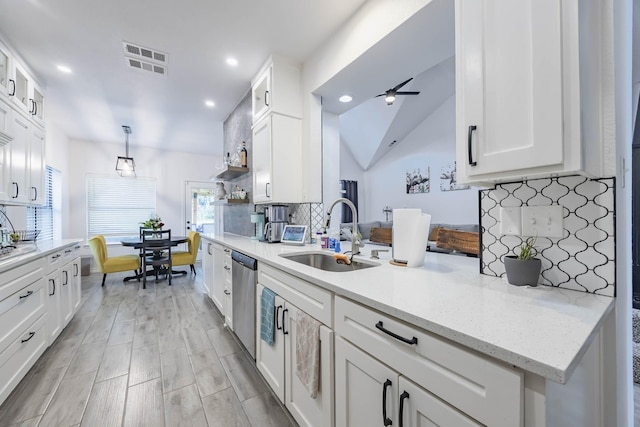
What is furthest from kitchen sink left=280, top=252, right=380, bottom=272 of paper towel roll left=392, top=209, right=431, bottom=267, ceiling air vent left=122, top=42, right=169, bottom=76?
ceiling air vent left=122, top=42, right=169, bottom=76

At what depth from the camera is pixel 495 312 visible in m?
0.79

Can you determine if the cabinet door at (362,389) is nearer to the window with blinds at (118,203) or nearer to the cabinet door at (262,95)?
the cabinet door at (262,95)

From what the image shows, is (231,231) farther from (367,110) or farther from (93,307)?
(367,110)

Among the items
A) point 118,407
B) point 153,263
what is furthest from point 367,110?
point 118,407

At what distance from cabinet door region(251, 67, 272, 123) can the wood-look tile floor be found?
87.8 inches

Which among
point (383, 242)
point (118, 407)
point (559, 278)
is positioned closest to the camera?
point (559, 278)

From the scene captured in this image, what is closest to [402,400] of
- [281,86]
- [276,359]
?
[276,359]

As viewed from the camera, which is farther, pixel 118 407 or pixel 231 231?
pixel 231 231

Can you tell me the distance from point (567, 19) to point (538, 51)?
3.7 inches

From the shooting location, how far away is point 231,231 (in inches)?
162

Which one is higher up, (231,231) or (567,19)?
(567,19)

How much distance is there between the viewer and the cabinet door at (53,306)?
2.18 m

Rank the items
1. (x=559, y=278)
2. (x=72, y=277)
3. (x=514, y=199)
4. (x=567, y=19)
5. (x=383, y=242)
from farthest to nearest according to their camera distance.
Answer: (x=383, y=242), (x=72, y=277), (x=514, y=199), (x=559, y=278), (x=567, y=19)

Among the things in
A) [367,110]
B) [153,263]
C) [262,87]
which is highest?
[367,110]
